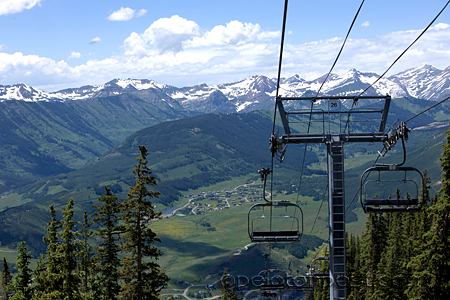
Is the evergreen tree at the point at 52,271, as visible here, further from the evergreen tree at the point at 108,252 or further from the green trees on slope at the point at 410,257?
the green trees on slope at the point at 410,257

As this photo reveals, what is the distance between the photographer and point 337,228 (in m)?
18.4

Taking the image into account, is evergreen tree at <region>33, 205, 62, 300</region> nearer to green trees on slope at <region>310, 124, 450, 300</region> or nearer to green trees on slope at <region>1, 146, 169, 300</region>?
green trees on slope at <region>1, 146, 169, 300</region>

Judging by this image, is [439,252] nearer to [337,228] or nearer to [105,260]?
[337,228]

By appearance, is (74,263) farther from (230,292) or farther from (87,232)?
(230,292)

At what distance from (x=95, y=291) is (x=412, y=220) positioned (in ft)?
171

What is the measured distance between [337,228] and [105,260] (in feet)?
89.3

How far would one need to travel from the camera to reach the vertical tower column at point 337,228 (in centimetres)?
1830

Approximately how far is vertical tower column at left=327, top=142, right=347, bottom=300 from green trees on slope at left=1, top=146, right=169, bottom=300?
16.6m

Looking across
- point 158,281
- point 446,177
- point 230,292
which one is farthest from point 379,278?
point 158,281

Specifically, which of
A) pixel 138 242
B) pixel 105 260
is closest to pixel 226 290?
pixel 105 260

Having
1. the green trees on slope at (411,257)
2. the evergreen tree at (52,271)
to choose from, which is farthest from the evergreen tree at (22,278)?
the green trees on slope at (411,257)

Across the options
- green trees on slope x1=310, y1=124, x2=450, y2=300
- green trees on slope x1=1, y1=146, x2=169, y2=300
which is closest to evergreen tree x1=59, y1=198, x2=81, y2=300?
green trees on slope x1=1, y1=146, x2=169, y2=300

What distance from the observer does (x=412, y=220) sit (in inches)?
2648

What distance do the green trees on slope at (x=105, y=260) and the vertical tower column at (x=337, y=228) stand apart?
1656cm
